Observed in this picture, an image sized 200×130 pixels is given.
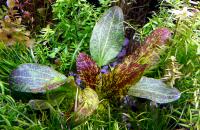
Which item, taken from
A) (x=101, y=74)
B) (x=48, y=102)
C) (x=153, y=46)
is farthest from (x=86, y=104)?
(x=153, y=46)

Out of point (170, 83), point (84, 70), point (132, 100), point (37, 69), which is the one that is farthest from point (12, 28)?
point (170, 83)

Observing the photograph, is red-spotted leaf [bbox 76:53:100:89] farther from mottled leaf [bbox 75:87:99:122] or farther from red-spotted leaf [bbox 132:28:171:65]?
red-spotted leaf [bbox 132:28:171:65]

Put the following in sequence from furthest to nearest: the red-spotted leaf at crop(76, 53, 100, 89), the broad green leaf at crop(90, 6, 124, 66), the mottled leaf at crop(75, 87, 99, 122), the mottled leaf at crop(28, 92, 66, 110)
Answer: the broad green leaf at crop(90, 6, 124, 66)
the red-spotted leaf at crop(76, 53, 100, 89)
the mottled leaf at crop(28, 92, 66, 110)
the mottled leaf at crop(75, 87, 99, 122)

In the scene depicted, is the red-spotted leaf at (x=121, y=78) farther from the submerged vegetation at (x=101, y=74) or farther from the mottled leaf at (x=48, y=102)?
the mottled leaf at (x=48, y=102)

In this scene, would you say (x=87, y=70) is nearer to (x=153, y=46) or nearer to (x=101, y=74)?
(x=101, y=74)

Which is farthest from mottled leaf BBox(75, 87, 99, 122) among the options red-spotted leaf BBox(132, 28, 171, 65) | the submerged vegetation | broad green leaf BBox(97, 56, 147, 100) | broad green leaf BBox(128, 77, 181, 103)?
red-spotted leaf BBox(132, 28, 171, 65)

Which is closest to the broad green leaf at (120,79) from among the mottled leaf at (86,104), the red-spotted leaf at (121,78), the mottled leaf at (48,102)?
the red-spotted leaf at (121,78)

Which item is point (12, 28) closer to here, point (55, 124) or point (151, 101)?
point (55, 124)
